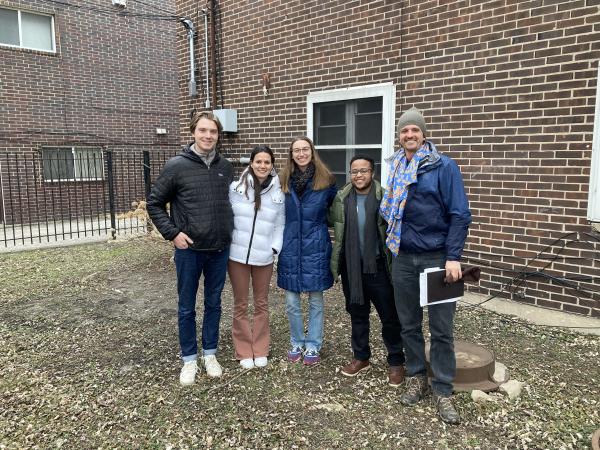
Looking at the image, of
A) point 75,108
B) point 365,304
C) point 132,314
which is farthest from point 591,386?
point 75,108

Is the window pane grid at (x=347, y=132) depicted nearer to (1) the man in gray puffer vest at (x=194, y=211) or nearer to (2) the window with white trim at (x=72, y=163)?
(1) the man in gray puffer vest at (x=194, y=211)

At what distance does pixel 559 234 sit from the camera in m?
4.67

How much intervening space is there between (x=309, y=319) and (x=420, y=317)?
36.4 inches

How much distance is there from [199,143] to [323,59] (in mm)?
3687

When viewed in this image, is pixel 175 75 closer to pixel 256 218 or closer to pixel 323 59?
pixel 323 59

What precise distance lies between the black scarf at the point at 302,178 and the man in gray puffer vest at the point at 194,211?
1.58 ft

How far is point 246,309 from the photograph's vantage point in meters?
3.74

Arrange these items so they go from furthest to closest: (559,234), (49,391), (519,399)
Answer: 1. (559,234)
2. (49,391)
3. (519,399)

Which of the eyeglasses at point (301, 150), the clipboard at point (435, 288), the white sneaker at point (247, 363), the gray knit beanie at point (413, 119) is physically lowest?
the white sneaker at point (247, 363)

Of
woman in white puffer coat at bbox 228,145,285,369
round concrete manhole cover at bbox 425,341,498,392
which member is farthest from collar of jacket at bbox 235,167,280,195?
round concrete manhole cover at bbox 425,341,498,392

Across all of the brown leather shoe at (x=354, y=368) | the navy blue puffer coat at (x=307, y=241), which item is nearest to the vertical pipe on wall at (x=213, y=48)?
the navy blue puffer coat at (x=307, y=241)

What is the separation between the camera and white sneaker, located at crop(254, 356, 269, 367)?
12.2 ft

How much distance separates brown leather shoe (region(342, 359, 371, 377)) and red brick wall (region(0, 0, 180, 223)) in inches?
351

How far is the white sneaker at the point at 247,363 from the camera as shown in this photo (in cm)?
371
